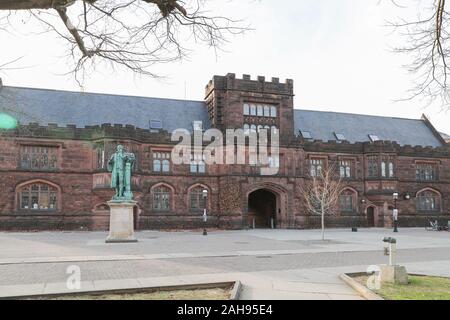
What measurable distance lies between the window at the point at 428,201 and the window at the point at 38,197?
3274 centimetres

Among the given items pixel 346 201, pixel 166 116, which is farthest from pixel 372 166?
pixel 166 116

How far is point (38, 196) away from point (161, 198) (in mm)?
9053

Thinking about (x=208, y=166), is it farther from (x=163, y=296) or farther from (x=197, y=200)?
(x=163, y=296)

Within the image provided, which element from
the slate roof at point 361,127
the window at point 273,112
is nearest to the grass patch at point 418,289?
the window at point 273,112

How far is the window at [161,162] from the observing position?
34.3 meters

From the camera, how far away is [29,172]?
1227 inches

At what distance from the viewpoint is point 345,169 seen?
39.6 metres

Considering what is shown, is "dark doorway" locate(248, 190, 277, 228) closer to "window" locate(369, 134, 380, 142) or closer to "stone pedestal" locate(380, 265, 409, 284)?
"window" locate(369, 134, 380, 142)

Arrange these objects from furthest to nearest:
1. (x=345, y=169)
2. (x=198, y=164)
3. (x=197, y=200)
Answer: (x=345, y=169) < (x=198, y=164) < (x=197, y=200)

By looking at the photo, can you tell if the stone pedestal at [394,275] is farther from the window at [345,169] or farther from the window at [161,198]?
the window at [345,169]

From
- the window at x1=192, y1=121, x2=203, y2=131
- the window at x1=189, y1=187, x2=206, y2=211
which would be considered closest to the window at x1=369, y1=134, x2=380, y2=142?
the window at x1=192, y1=121, x2=203, y2=131
